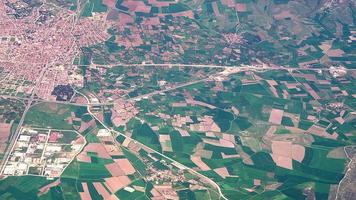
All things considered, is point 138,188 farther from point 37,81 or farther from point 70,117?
point 37,81

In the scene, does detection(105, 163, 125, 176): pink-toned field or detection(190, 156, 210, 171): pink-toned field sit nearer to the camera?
detection(105, 163, 125, 176): pink-toned field

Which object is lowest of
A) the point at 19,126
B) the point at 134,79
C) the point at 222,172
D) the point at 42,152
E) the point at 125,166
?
the point at 222,172

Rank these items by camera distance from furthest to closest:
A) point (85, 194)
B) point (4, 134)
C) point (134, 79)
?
point (134, 79) → point (4, 134) → point (85, 194)

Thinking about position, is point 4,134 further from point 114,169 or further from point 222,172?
point 222,172

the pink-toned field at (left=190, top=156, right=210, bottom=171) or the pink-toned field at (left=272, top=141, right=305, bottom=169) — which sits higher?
the pink-toned field at (left=272, top=141, right=305, bottom=169)

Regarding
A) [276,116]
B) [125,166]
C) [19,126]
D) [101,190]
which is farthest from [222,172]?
[19,126]

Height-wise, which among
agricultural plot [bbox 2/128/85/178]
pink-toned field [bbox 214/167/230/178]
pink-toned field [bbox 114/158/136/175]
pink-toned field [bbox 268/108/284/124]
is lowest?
pink-toned field [bbox 214/167/230/178]

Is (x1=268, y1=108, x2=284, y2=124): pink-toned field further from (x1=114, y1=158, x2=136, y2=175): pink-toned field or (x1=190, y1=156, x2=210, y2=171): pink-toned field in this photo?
(x1=114, y1=158, x2=136, y2=175): pink-toned field

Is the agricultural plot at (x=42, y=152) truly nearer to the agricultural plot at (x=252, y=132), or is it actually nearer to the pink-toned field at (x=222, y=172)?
the agricultural plot at (x=252, y=132)

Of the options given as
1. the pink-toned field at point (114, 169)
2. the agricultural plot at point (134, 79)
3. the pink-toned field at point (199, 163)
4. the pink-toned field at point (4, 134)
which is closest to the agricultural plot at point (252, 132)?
the pink-toned field at point (199, 163)

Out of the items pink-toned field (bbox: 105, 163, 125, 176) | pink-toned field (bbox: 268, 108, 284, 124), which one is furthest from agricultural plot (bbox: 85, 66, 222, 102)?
pink-toned field (bbox: 105, 163, 125, 176)

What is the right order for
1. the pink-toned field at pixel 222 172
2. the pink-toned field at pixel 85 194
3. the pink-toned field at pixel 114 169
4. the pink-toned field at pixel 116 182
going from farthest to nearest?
the pink-toned field at pixel 222 172
the pink-toned field at pixel 114 169
the pink-toned field at pixel 116 182
the pink-toned field at pixel 85 194

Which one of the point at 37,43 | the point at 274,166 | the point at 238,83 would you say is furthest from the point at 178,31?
the point at 274,166

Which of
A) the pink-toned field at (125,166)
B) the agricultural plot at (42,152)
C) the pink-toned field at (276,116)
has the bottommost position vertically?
the pink-toned field at (125,166)
